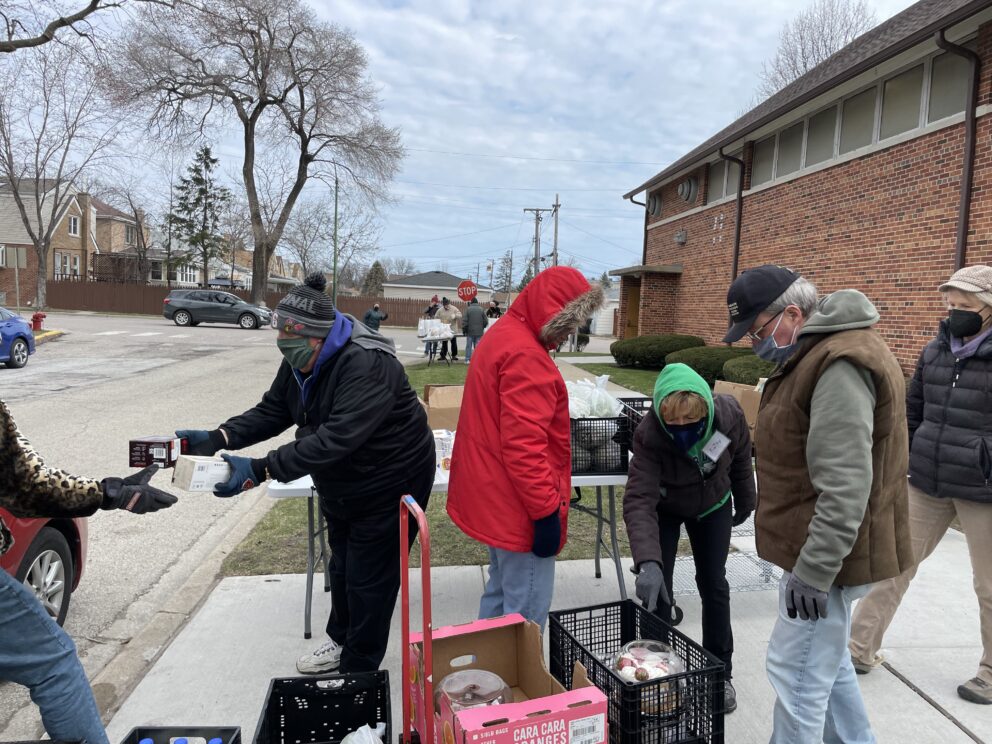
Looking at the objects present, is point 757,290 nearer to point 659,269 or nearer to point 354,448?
point 354,448

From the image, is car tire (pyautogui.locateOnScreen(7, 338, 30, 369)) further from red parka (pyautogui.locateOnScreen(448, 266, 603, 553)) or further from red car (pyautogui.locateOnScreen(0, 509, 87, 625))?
red parka (pyautogui.locateOnScreen(448, 266, 603, 553))

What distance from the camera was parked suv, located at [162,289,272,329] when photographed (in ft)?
101

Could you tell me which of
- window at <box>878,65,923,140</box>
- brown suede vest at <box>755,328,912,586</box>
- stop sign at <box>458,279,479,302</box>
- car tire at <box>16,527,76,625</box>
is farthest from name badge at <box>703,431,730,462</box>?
stop sign at <box>458,279,479,302</box>

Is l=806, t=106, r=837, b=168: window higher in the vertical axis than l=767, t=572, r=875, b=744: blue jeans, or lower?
higher

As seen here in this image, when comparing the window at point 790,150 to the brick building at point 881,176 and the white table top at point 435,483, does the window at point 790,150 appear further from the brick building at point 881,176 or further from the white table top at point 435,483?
the white table top at point 435,483

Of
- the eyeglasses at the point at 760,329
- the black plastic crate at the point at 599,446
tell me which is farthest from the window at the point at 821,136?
the eyeglasses at the point at 760,329

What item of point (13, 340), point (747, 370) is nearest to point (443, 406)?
point (747, 370)

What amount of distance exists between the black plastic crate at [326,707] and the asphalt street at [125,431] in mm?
1300

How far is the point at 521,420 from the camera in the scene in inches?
105

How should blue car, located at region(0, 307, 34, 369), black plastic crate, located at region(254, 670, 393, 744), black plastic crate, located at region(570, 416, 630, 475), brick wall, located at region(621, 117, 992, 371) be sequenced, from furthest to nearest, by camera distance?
blue car, located at region(0, 307, 34, 369) → brick wall, located at region(621, 117, 992, 371) → black plastic crate, located at region(570, 416, 630, 475) → black plastic crate, located at region(254, 670, 393, 744)

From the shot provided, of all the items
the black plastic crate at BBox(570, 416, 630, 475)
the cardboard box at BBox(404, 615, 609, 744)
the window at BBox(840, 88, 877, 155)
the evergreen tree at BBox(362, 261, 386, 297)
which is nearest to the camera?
the cardboard box at BBox(404, 615, 609, 744)

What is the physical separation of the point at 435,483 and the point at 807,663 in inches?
86.4

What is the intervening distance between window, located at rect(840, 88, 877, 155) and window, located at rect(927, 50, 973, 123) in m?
1.26

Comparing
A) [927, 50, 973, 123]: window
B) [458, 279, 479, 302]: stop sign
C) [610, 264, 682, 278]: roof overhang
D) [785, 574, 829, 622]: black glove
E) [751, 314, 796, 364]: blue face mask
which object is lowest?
[785, 574, 829, 622]: black glove
